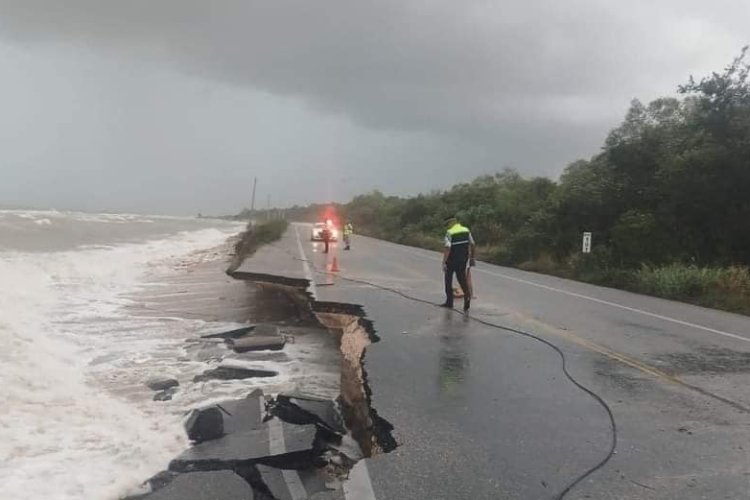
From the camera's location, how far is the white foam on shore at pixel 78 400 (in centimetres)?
495

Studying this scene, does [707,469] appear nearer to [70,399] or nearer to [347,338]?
[347,338]

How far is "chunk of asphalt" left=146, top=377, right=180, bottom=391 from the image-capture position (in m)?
7.71

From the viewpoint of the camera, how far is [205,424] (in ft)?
19.4

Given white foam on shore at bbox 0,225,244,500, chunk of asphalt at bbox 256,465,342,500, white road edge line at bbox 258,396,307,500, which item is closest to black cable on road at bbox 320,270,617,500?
chunk of asphalt at bbox 256,465,342,500

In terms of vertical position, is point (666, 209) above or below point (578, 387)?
above

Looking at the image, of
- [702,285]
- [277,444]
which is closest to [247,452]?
[277,444]

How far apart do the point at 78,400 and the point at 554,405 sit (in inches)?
204

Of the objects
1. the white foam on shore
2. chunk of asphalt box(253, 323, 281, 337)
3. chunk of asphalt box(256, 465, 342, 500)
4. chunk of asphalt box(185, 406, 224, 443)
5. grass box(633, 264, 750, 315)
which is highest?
grass box(633, 264, 750, 315)

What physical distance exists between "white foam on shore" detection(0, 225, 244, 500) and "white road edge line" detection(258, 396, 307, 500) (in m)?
0.81

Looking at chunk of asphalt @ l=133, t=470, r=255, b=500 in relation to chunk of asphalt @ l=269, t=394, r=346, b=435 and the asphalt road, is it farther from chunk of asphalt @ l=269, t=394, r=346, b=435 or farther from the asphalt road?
chunk of asphalt @ l=269, t=394, r=346, b=435

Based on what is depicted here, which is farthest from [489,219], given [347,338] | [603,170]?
[347,338]

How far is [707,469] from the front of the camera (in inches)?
167

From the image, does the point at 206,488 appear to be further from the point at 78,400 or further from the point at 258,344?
the point at 258,344

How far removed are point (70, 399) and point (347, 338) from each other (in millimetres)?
3785
